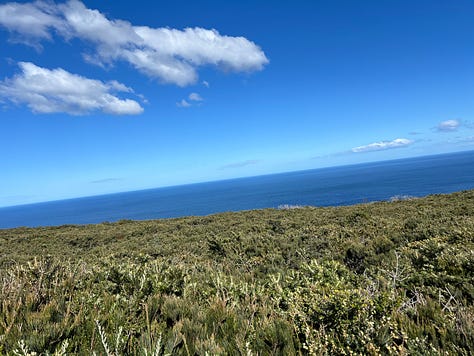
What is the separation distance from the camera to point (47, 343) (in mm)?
2256

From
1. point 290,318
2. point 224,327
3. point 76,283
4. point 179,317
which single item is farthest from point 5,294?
point 290,318

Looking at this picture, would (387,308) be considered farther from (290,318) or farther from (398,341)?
(290,318)

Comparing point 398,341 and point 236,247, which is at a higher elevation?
point 398,341

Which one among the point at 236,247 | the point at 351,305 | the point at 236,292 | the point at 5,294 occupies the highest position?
the point at 5,294

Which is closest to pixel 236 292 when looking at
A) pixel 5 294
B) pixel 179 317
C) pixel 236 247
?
pixel 179 317

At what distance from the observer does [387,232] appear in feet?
27.5

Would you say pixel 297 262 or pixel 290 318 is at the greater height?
pixel 290 318

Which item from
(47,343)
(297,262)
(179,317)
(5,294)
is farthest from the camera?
(297,262)

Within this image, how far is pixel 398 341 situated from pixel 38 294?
14.4ft

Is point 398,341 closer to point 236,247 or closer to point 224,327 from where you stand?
point 224,327

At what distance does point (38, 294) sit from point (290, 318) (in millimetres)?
3421

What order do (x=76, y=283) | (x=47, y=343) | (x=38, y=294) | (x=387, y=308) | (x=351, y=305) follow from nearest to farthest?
(x=47, y=343), (x=351, y=305), (x=387, y=308), (x=38, y=294), (x=76, y=283)

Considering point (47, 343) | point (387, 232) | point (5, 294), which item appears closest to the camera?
point (47, 343)

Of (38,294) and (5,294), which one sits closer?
(5,294)
